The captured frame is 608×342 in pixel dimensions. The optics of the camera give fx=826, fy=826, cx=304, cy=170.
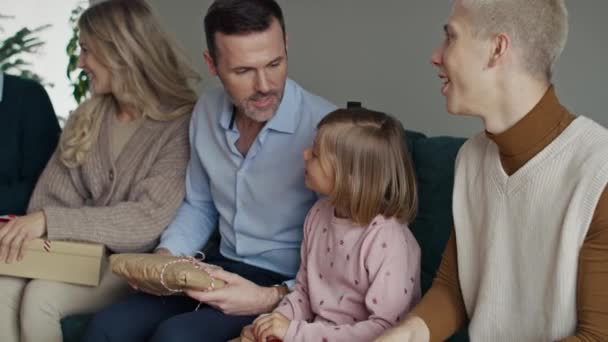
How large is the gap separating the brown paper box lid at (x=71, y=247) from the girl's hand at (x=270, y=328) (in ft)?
2.18

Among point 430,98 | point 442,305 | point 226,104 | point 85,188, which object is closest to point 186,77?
point 226,104

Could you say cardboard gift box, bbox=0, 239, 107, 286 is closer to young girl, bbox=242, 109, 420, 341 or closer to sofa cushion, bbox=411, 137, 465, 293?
young girl, bbox=242, 109, 420, 341

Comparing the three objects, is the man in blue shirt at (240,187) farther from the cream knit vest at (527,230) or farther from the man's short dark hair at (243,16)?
the cream knit vest at (527,230)

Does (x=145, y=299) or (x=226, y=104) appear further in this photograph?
(x=226, y=104)

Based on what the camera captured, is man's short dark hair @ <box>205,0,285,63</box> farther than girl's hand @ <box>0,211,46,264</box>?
No

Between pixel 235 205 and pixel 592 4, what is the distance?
1.31m

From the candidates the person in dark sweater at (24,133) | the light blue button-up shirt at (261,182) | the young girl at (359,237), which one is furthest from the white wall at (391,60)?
the young girl at (359,237)

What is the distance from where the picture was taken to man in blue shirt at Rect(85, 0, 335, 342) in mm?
2000

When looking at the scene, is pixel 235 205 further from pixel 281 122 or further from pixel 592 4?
pixel 592 4

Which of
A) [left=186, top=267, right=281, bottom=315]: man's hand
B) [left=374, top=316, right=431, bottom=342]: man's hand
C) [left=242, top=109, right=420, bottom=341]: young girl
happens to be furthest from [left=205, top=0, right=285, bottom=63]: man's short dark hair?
[left=374, top=316, right=431, bottom=342]: man's hand

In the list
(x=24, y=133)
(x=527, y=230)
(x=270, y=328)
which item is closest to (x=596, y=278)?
(x=527, y=230)

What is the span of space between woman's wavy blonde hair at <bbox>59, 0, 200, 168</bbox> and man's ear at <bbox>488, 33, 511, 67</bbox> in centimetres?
118

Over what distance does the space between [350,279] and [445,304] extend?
0.81 feet

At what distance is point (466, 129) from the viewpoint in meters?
2.97
